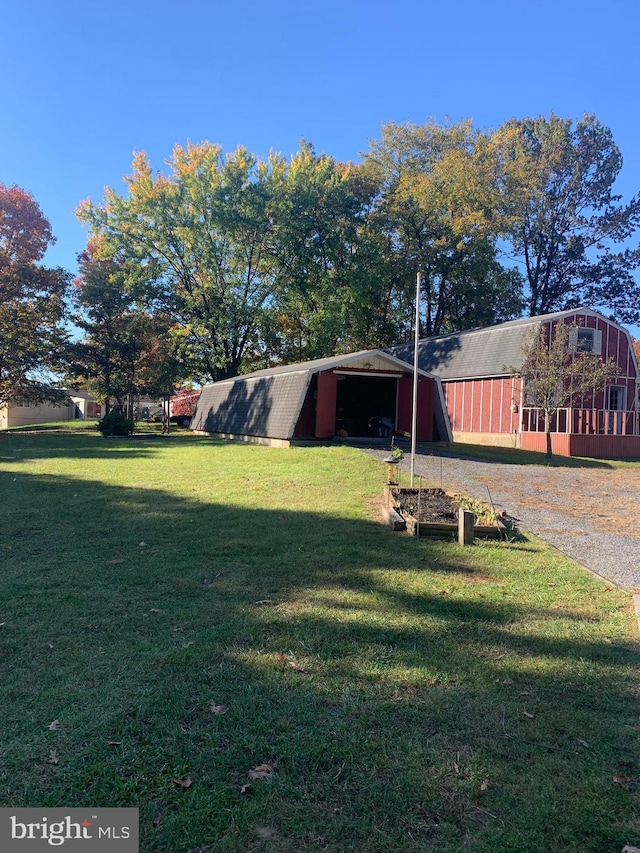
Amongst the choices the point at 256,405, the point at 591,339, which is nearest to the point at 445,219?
the point at 591,339

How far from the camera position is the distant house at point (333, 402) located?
57.5 ft

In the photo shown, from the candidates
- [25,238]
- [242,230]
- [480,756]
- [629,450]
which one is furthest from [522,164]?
[480,756]

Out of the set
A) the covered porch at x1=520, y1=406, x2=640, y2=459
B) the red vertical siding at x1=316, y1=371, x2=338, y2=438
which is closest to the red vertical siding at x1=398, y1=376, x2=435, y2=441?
the red vertical siding at x1=316, y1=371, x2=338, y2=438

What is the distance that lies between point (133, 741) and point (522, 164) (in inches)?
1448

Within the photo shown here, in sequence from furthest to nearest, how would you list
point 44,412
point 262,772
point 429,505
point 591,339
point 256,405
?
point 44,412, point 591,339, point 256,405, point 429,505, point 262,772

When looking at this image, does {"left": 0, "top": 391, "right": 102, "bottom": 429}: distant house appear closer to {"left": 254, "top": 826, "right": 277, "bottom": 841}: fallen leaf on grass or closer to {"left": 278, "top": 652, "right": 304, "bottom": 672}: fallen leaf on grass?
{"left": 278, "top": 652, "right": 304, "bottom": 672}: fallen leaf on grass

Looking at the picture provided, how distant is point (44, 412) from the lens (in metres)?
45.2

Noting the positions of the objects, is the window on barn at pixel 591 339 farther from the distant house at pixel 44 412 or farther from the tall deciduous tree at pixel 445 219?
the distant house at pixel 44 412

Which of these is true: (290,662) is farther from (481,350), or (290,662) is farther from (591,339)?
(591,339)

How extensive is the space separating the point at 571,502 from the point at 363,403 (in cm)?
1443

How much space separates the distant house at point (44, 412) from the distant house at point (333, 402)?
17598 millimetres

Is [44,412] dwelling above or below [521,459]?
above

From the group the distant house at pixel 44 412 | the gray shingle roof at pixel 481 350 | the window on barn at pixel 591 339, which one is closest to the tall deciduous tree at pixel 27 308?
the distant house at pixel 44 412

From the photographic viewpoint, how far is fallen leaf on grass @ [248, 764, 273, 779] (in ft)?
7.50
